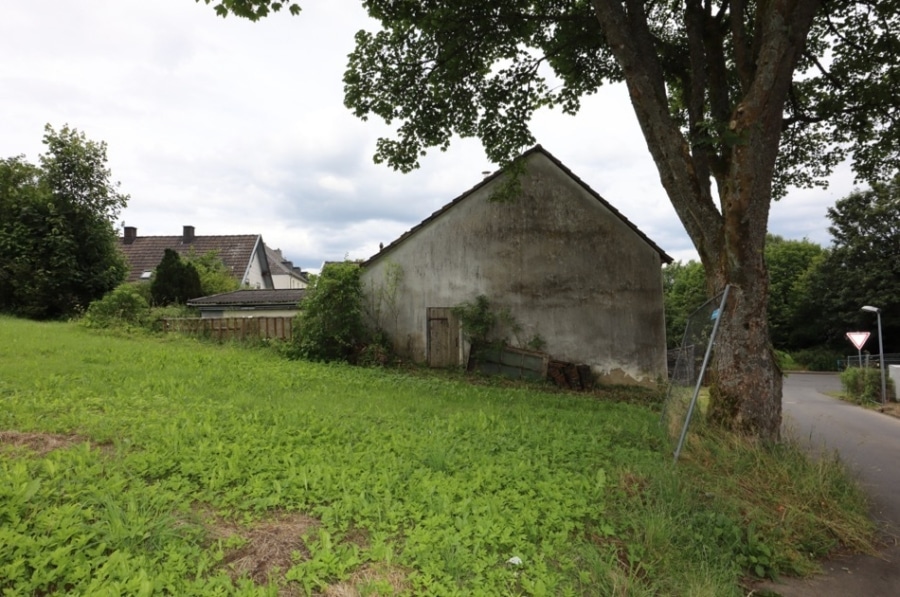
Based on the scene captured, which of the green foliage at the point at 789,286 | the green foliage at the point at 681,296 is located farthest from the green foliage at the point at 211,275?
the green foliage at the point at 789,286

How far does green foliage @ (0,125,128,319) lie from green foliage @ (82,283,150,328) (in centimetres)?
498

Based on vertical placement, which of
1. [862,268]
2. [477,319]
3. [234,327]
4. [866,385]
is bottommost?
[866,385]

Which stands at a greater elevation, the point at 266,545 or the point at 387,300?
the point at 387,300

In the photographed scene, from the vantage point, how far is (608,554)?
3.92 meters

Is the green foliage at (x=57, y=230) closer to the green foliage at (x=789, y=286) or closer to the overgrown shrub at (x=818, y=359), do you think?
the green foliage at (x=789, y=286)

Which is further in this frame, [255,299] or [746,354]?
[255,299]

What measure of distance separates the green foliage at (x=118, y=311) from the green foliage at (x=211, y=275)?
805cm

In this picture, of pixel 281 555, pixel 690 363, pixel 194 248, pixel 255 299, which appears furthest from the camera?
pixel 194 248

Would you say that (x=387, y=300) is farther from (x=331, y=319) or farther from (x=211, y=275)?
(x=211, y=275)

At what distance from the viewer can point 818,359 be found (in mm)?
42844

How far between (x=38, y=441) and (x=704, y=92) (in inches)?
428

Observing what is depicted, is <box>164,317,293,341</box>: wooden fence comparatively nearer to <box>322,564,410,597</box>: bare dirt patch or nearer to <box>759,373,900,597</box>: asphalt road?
<box>322,564,410,597</box>: bare dirt patch

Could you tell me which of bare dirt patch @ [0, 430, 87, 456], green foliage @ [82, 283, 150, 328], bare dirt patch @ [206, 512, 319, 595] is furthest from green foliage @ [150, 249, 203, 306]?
bare dirt patch @ [206, 512, 319, 595]

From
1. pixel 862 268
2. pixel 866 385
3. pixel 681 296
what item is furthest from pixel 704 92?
pixel 681 296
